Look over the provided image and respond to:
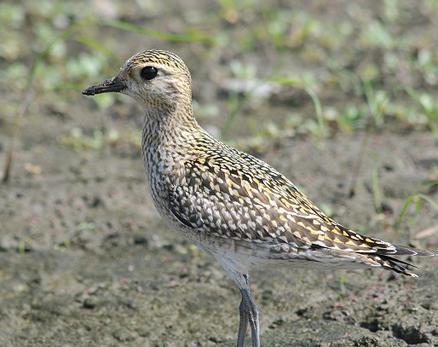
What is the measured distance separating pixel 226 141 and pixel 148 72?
3.21 meters

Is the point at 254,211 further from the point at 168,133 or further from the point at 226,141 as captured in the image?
the point at 226,141

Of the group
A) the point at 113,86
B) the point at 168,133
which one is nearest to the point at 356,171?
the point at 168,133

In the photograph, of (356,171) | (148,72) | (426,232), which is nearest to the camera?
(148,72)

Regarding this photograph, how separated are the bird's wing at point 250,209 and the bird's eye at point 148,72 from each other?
27.4 inches

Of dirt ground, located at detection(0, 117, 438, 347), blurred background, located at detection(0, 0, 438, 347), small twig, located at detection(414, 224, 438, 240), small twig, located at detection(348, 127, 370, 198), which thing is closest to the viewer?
dirt ground, located at detection(0, 117, 438, 347)

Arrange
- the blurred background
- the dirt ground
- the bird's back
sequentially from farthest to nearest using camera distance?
the blurred background < the dirt ground < the bird's back

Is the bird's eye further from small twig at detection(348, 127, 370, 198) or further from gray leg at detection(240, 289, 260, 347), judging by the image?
small twig at detection(348, 127, 370, 198)

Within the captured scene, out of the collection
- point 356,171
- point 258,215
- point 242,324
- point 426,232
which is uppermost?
point 356,171

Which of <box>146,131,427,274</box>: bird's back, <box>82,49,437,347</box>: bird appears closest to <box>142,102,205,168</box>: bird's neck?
<box>82,49,437,347</box>: bird

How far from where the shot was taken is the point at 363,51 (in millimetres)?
11875

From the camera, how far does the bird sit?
650 cm

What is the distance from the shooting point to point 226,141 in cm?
1027

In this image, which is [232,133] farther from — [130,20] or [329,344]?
[329,344]

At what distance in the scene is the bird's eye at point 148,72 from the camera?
7.12m
